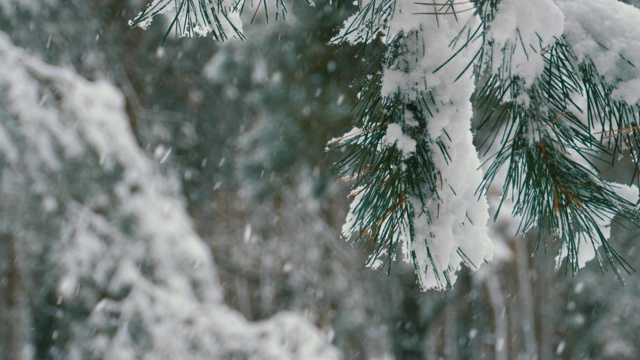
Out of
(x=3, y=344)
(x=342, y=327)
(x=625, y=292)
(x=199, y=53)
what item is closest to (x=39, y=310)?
(x=3, y=344)

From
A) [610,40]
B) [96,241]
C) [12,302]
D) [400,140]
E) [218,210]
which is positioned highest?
[610,40]

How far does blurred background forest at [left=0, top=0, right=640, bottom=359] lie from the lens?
419 centimetres

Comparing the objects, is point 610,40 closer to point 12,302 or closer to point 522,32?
point 522,32

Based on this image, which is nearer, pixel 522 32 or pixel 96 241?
pixel 522 32

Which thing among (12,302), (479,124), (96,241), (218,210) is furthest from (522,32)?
(218,210)

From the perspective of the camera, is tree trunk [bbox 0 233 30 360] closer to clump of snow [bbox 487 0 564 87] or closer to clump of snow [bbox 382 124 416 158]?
clump of snow [bbox 382 124 416 158]

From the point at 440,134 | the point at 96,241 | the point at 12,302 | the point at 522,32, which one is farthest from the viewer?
the point at 12,302

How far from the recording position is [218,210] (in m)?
8.04

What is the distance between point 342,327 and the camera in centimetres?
873

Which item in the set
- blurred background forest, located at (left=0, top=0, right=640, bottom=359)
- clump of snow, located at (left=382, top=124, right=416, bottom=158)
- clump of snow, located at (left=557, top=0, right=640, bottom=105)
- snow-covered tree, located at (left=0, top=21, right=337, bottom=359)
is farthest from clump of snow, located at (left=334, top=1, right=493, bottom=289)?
snow-covered tree, located at (left=0, top=21, right=337, bottom=359)

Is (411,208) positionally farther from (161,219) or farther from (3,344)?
(3,344)

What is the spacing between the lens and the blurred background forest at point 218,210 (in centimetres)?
419

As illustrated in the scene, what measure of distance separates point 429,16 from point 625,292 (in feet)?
32.4

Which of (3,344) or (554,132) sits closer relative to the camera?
(554,132)
